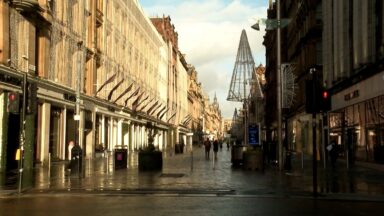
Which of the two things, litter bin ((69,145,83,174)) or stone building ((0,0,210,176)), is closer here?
litter bin ((69,145,83,174))

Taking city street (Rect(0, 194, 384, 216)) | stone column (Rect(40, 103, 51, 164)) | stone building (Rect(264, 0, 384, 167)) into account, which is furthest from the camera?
stone column (Rect(40, 103, 51, 164))

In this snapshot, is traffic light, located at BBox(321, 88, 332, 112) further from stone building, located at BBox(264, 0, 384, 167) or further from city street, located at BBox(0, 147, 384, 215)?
city street, located at BBox(0, 147, 384, 215)

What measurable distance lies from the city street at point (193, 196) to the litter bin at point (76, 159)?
26.6 inches

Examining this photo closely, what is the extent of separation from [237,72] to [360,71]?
7436mm

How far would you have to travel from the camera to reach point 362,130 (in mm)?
33781

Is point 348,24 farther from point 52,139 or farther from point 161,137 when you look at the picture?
point 161,137

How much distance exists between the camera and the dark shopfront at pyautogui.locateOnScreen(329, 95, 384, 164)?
29984 millimetres

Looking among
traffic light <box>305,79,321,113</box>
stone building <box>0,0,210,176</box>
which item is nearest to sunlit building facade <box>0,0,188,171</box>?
stone building <box>0,0,210,176</box>

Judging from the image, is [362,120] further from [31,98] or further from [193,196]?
[31,98]

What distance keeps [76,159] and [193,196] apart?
9.42 meters

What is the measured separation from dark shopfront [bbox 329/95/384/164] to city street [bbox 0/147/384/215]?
6.83 m

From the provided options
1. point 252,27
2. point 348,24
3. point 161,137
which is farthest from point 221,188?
point 161,137

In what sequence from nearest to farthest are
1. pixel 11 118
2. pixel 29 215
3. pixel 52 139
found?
1. pixel 29 215
2. pixel 11 118
3. pixel 52 139

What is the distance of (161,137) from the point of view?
93.6 meters
